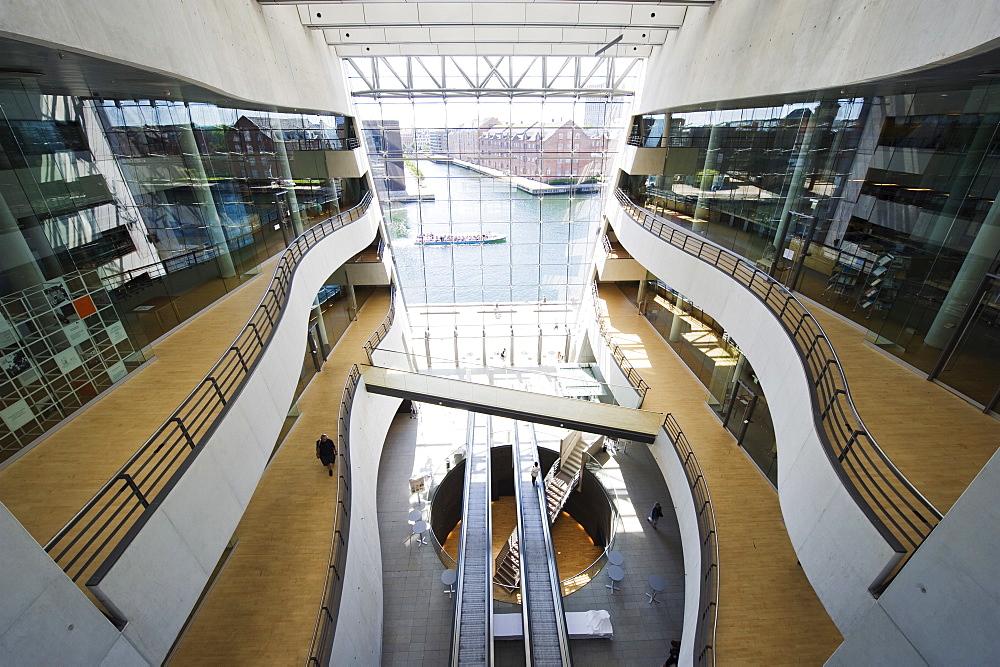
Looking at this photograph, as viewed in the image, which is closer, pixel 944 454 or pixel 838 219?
pixel 944 454

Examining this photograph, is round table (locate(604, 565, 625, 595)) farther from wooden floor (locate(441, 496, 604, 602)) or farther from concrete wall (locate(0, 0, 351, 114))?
concrete wall (locate(0, 0, 351, 114))

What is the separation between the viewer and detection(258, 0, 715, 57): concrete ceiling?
11578 millimetres

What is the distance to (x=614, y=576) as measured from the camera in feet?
35.1

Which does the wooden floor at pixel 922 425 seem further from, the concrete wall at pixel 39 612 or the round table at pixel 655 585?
the concrete wall at pixel 39 612

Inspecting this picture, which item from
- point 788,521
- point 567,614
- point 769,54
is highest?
point 769,54

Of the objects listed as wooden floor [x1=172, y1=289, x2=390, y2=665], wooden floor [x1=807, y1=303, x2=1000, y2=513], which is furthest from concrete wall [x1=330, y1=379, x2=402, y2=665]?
wooden floor [x1=807, y1=303, x2=1000, y2=513]

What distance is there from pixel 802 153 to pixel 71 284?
1275 centimetres

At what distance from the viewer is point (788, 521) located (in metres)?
5.71

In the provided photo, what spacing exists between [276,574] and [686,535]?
7757 millimetres

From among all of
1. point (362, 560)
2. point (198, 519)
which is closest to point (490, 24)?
point (198, 519)

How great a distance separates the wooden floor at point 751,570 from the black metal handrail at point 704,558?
8.4 inches

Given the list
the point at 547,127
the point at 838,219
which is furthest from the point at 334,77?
the point at 838,219

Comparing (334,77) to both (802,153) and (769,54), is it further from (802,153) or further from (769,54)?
(802,153)

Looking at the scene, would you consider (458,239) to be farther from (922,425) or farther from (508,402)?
(922,425)
